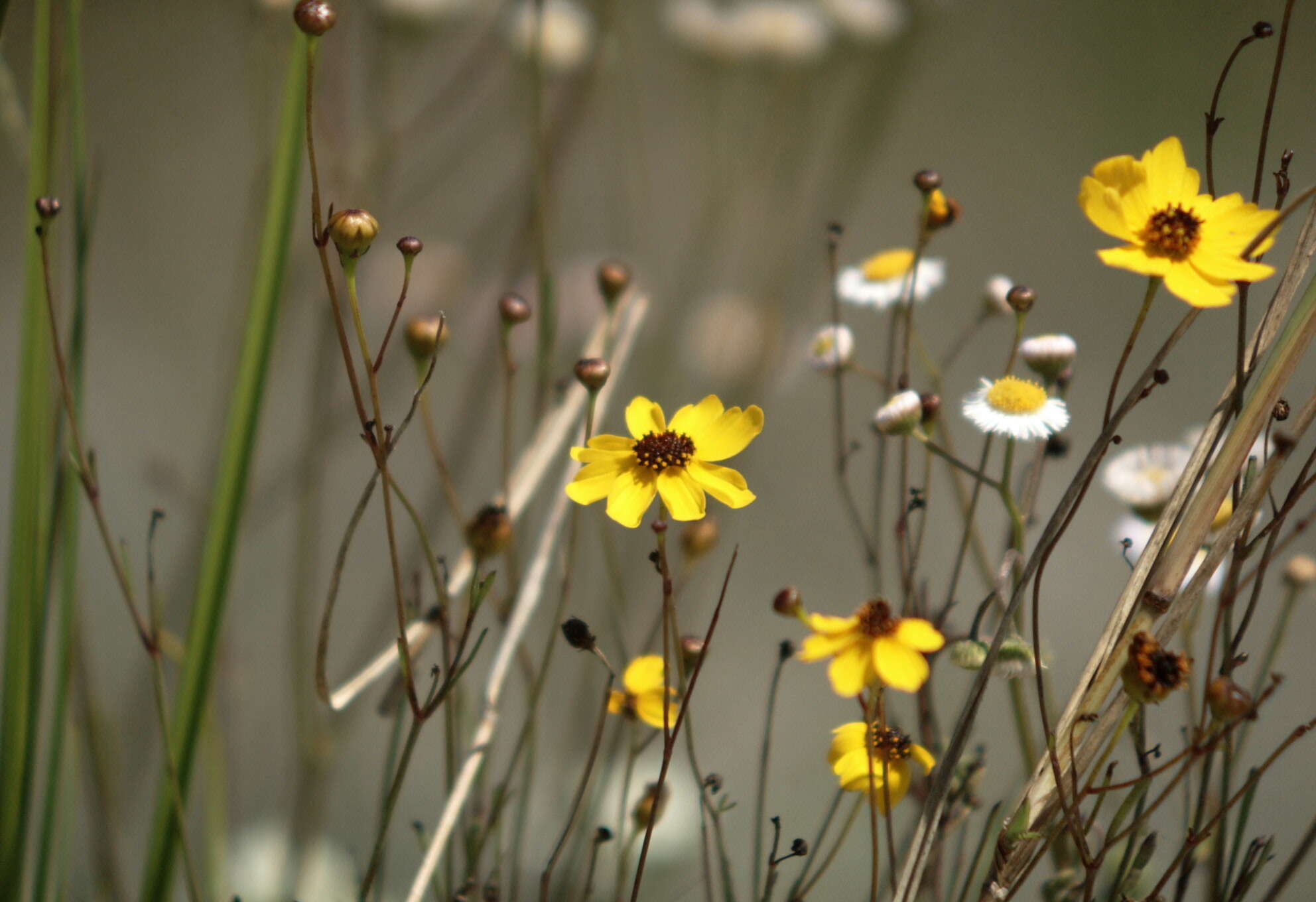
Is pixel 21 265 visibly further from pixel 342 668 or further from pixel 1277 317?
pixel 1277 317

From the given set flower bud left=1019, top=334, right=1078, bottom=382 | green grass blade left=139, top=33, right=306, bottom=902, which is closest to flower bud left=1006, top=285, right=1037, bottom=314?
flower bud left=1019, top=334, right=1078, bottom=382

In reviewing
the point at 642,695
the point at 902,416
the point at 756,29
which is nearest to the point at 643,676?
the point at 642,695

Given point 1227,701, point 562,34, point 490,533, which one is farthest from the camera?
point 562,34

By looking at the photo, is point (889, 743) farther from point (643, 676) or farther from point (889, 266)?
point (889, 266)

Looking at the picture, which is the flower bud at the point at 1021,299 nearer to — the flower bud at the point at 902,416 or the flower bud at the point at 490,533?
the flower bud at the point at 902,416

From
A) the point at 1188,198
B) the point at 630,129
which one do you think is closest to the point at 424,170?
the point at 630,129

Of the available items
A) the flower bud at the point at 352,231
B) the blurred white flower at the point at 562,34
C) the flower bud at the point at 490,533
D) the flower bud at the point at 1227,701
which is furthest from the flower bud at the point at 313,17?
the blurred white flower at the point at 562,34
